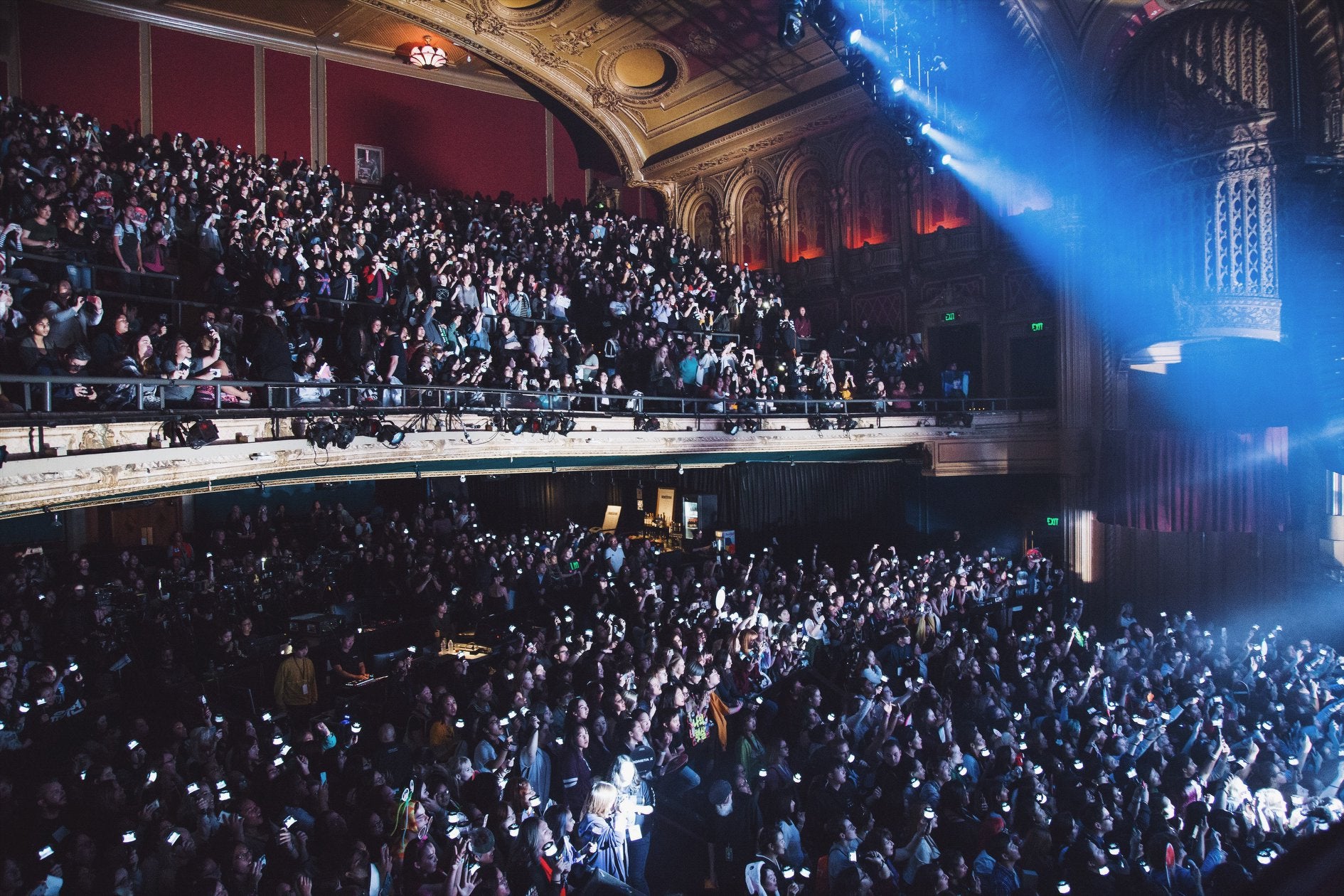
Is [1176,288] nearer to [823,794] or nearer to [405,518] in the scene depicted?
[823,794]

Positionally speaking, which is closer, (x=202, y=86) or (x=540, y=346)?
(x=540, y=346)

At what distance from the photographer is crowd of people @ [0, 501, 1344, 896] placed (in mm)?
5320

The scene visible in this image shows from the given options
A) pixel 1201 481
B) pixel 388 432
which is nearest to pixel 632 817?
pixel 388 432

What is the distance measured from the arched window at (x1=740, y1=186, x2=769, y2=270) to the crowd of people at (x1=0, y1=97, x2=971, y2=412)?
396cm

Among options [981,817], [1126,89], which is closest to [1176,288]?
[1126,89]

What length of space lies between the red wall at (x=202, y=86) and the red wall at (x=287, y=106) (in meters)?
0.40

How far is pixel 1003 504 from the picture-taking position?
59.1 feet

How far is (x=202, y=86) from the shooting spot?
1822 cm

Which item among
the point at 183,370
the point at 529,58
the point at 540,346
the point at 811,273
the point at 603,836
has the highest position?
the point at 529,58

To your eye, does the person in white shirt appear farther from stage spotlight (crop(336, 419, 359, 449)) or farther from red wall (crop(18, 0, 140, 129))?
red wall (crop(18, 0, 140, 129))

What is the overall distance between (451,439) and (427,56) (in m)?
13.0

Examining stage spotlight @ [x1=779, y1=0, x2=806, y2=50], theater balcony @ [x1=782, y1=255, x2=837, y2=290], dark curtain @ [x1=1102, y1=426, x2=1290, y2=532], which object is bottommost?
dark curtain @ [x1=1102, y1=426, x2=1290, y2=532]

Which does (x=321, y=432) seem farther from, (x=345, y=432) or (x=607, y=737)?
(x=607, y=737)

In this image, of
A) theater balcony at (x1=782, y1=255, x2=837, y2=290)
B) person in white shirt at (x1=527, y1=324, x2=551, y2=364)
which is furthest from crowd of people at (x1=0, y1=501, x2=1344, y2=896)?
theater balcony at (x1=782, y1=255, x2=837, y2=290)
